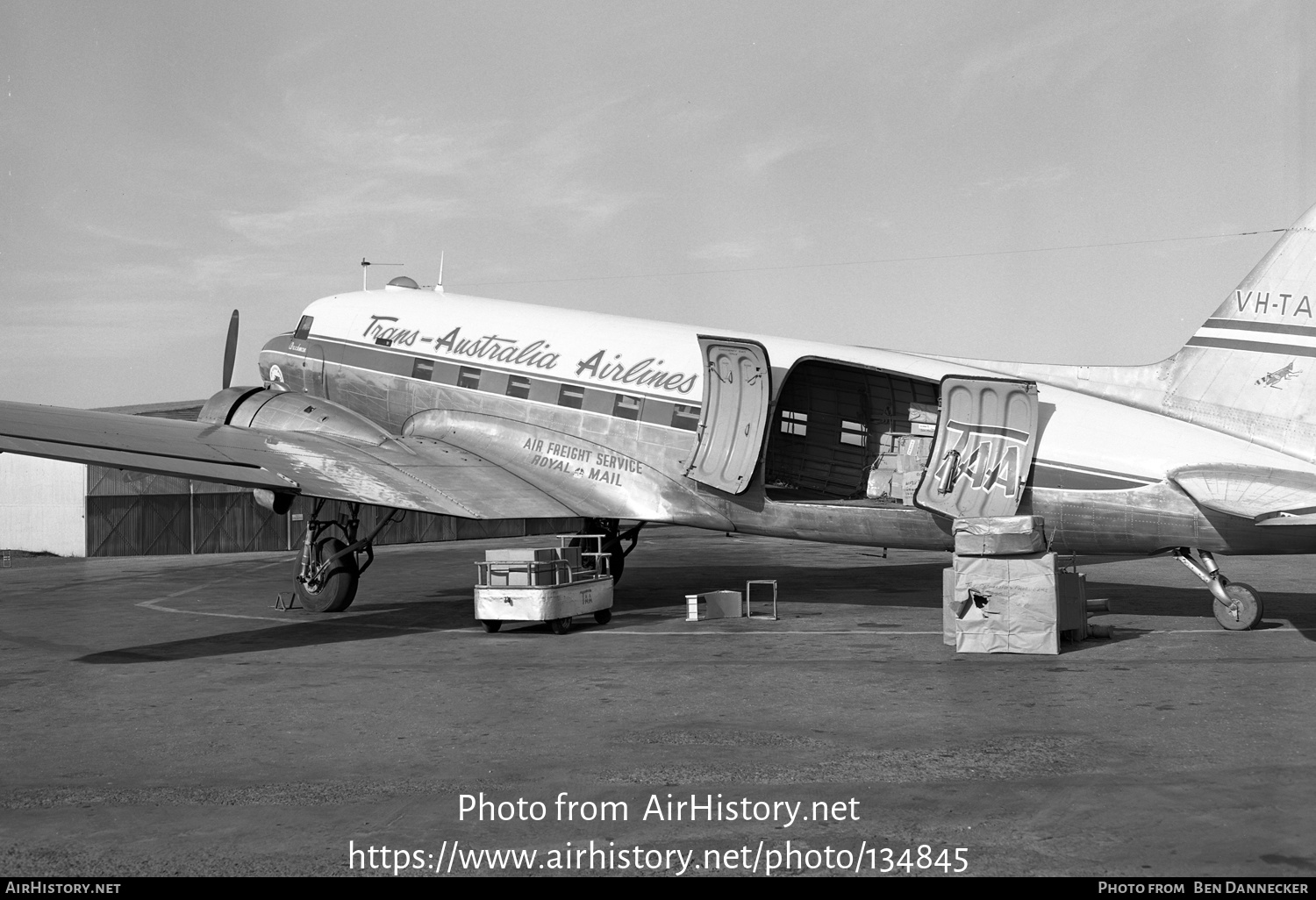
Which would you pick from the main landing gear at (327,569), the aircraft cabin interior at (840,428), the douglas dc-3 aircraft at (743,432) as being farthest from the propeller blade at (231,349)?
the aircraft cabin interior at (840,428)

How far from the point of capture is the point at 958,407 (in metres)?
14.2

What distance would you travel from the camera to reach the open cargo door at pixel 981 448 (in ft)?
45.7

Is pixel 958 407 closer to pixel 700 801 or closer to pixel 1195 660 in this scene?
pixel 1195 660

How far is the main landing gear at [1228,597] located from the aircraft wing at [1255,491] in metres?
1.01

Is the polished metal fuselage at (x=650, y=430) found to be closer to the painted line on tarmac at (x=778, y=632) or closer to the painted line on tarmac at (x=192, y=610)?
the painted line on tarmac at (x=778, y=632)

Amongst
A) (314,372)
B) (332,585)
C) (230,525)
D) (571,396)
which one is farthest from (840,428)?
(230,525)

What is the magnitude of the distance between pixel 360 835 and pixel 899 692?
5.72 metres

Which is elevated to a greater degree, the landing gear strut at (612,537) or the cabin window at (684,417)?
the cabin window at (684,417)

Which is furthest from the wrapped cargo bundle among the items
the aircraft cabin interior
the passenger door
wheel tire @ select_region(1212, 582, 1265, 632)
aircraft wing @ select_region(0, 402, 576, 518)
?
the passenger door

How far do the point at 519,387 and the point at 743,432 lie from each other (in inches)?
158

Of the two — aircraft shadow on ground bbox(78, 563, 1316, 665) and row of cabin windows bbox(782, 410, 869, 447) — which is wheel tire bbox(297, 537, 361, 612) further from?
row of cabin windows bbox(782, 410, 869, 447)

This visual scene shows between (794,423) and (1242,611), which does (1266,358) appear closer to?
(1242,611)

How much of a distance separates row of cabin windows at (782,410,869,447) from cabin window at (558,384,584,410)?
190 inches

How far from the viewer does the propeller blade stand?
2184 centimetres
